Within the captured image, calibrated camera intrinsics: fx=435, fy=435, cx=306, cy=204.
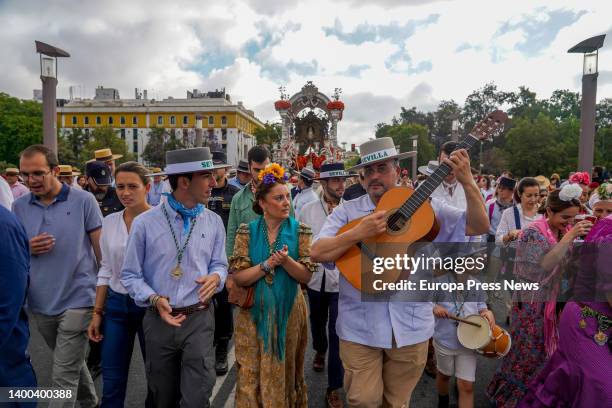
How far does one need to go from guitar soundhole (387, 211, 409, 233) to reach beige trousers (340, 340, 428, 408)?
0.79 m

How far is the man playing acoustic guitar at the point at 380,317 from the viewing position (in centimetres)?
279

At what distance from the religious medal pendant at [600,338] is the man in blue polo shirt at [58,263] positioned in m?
3.76

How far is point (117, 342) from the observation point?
11.2 feet

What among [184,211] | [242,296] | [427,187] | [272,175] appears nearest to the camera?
[427,187]

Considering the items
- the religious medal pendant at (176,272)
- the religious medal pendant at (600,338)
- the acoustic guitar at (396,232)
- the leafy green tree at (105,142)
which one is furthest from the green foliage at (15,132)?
the religious medal pendant at (600,338)

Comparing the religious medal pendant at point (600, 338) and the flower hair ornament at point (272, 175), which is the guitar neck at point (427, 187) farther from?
the religious medal pendant at point (600, 338)

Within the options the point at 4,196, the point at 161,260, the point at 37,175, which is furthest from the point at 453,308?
the point at 4,196

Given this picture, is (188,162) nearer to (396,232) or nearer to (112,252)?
(112,252)

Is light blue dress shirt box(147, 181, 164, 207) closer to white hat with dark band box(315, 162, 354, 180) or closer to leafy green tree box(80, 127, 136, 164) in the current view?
white hat with dark band box(315, 162, 354, 180)

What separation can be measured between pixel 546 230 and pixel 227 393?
3.39 meters

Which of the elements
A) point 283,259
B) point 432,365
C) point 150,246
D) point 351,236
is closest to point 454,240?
point 351,236

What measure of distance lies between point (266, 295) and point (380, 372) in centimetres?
101

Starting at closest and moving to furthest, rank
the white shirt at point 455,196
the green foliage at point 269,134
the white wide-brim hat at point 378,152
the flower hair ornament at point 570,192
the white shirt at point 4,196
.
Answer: the white wide-brim hat at point 378,152 → the flower hair ornament at point 570,192 → the white shirt at point 4,196 → the white shirt at point 455,196 → the green foliage at point 269,134

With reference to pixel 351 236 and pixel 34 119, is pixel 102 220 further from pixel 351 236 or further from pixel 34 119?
pixel 34 119
